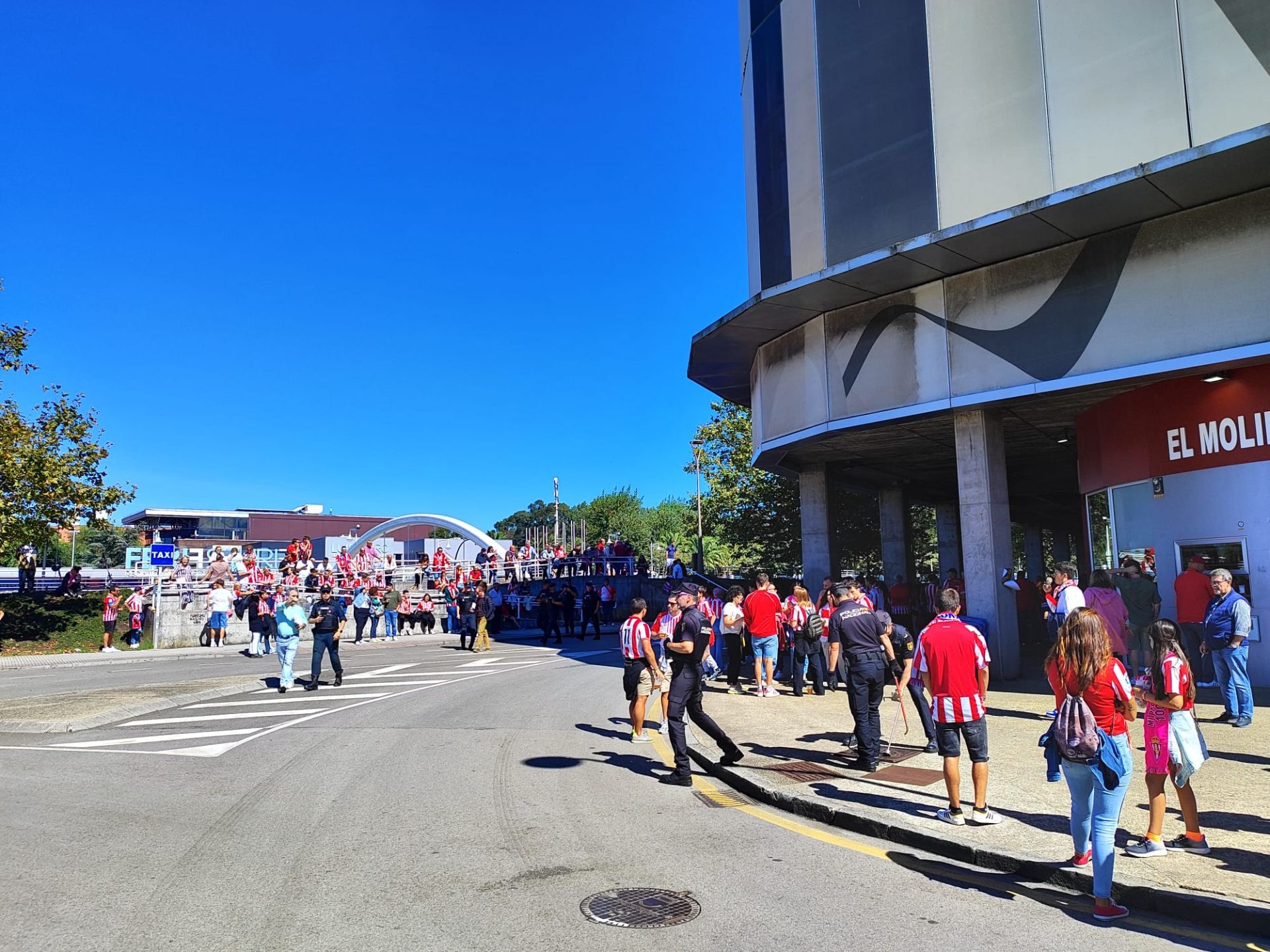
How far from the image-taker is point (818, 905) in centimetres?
506

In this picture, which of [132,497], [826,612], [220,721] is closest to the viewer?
[220,721]

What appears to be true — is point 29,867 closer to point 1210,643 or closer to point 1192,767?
point 1192,767

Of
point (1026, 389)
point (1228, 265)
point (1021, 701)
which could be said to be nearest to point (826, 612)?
point (1021, 701)

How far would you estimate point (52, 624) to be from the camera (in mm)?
25031

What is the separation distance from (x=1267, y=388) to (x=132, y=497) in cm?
2844

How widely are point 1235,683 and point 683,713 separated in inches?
263

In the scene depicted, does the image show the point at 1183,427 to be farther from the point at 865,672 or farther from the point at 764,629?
the point at 865,672

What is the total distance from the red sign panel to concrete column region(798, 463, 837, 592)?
304 inches

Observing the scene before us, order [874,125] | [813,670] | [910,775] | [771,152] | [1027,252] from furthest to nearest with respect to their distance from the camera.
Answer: [771,152], [874,125], [1027,252], [813,670], [910,775]

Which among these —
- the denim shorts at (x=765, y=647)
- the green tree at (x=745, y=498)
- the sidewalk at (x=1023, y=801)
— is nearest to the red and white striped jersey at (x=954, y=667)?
the sidewalk at (x=1023, y=801)

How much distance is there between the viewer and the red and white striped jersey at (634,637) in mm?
9633

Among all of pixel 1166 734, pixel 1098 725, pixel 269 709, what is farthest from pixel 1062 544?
pixel 1098 725

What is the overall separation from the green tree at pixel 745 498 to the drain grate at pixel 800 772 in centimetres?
3086

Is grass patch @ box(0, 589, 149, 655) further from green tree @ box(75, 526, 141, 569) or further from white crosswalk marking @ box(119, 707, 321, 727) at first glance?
green tree @ box(75, 526, 141, 569)
